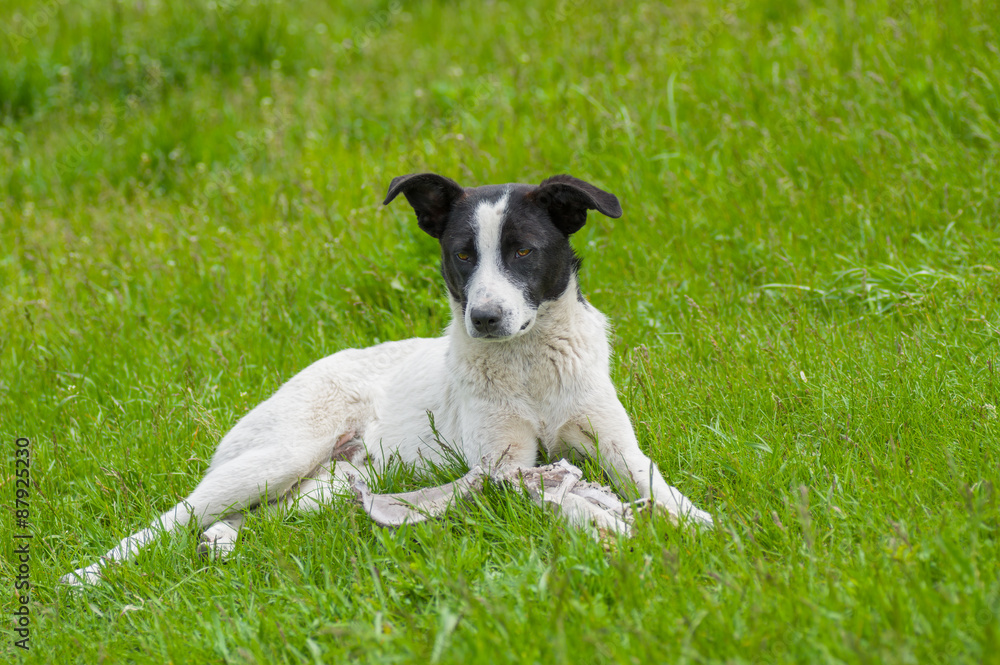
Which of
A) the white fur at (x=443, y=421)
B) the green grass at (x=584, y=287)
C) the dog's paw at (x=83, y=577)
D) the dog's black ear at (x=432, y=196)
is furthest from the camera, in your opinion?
the dog's black ear at (x=432, y=196)

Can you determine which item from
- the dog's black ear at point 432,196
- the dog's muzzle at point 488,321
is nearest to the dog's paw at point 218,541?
the dog's muzzle at point 488,321

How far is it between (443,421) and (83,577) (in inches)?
64.5

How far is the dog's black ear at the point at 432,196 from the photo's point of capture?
3.91 metres

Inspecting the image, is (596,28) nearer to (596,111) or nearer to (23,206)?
(596,111)

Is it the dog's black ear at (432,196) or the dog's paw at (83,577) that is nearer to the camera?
the dog's paw at (83,577)

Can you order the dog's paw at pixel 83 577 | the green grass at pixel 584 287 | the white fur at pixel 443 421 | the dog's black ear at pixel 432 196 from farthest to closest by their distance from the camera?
the dog's black ear at pixel 432 196
the white fur at pixel 443 421
the dog's paw at pixel 83 577
the green grass at pixel 584 287

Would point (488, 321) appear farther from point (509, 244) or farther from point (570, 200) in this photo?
point (570, 200)

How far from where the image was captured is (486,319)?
11.4 feet

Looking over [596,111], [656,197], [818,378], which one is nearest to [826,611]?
[818,378]

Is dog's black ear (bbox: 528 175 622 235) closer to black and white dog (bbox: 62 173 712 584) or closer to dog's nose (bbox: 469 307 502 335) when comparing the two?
black and white dog (bbox: 62 173 712 584)

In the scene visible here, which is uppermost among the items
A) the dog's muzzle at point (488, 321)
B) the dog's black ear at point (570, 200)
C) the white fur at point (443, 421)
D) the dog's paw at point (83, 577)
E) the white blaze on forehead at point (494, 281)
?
the dog's black ear at point (570, 200)

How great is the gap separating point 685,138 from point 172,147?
5.01 metres

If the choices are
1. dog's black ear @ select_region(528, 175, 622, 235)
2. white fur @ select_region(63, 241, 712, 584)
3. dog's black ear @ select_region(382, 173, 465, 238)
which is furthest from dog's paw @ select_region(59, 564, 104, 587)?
dog's black ear @ select_region(528, 175, 622, 235)

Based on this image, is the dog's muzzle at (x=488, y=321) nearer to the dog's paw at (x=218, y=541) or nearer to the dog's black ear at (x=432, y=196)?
the dog's black ear at (x=432, y=196)
